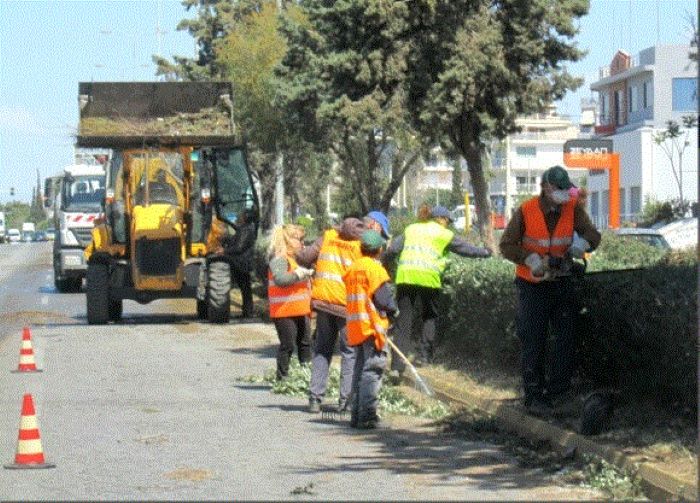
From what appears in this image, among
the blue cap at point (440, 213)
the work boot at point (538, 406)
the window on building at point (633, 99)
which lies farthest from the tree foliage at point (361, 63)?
the window on building at point (633, 99)

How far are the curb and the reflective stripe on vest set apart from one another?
1370 mm

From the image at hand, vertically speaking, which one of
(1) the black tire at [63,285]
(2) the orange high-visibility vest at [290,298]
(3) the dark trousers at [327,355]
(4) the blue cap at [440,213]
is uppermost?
(4) the blue cap at [440,213]

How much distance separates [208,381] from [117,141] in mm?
9705

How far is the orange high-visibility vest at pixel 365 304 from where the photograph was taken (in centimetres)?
1292

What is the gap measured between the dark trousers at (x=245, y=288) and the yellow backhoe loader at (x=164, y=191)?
81cm

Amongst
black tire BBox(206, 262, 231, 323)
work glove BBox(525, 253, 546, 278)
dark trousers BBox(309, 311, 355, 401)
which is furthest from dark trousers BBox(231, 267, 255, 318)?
work glove BBox(525, 253, 546, 278)

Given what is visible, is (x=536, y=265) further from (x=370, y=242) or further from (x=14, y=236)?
(x=14, y=236)

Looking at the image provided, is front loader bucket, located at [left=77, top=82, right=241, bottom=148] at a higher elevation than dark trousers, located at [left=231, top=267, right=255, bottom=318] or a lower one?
higher

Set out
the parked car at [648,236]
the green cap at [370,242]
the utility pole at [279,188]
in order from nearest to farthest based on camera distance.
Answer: the green cap at [370,242], the parked car at [648,236], the utility pole at [279,188]

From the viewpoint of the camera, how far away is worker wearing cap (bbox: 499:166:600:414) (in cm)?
1229

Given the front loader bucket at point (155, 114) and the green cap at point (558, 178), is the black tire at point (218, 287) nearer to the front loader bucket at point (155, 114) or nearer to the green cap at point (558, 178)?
the front loader bucket at point (155, 114)

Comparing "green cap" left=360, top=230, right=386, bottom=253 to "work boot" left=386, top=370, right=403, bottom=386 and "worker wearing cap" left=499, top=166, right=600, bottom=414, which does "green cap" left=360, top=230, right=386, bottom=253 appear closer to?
"worker wearing cap" left=499, top=166, right=600, bottom=414

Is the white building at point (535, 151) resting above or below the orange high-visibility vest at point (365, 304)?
above

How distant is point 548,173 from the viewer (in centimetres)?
1221
